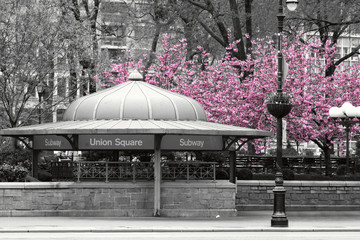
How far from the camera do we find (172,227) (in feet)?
65.1

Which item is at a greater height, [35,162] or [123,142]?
[123,142]

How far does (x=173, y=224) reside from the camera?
2078cm

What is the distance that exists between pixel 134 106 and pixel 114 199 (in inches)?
116

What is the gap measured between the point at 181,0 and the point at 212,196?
18.7 metres

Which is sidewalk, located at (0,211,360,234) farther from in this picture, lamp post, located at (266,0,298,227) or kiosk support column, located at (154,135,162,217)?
kiosk support column, located at (154,135,162,217)

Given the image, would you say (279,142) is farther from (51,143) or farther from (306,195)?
(51,143)

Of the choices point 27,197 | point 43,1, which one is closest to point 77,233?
point 27,197

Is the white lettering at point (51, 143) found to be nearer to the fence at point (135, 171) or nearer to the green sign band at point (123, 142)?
the fence at point (135, 171)

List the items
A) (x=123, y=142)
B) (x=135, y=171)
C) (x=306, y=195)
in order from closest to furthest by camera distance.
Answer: (x=123, y=142) < (x=135, y=171) < (x=306, y=195)

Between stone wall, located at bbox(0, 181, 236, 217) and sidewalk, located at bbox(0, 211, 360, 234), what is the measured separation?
2.06 feet

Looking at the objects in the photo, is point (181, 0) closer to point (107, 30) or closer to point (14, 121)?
point (107, 30)

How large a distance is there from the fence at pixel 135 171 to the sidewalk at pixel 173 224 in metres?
1.69

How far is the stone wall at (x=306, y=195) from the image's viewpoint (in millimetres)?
26781

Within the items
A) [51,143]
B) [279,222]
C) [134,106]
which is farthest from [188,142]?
[279,222]
